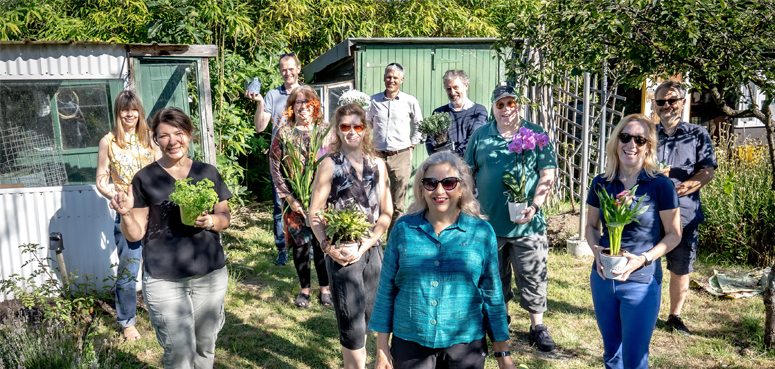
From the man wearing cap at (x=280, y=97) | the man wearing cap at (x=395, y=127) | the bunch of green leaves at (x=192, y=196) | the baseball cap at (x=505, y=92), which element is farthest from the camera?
the man wearing cap at (x=395, y=127)

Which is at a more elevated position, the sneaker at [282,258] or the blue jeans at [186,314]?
the blue jeans at [186,314]

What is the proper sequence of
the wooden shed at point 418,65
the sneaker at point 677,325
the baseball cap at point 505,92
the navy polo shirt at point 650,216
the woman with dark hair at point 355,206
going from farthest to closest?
the wooden shed at point 418,65, the sneaker at point 677,325, the baseball cap at point 505,92, the woman with dark hair at point 355,206, the navy polo shirt at point 650,216

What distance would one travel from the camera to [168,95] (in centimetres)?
557

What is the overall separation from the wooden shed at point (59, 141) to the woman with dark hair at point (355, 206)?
2.72 m

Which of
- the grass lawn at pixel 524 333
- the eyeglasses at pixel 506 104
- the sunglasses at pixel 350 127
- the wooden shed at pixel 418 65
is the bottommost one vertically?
the grass lawn at pixel 524 333

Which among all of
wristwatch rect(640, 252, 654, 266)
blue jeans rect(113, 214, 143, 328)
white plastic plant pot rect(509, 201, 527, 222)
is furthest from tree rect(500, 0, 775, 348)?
blue jeans rect(113, 214, 143, 328)

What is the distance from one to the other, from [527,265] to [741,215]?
336cm

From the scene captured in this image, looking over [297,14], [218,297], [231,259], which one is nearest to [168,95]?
[231,259]

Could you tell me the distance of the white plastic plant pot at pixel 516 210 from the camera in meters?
3.58

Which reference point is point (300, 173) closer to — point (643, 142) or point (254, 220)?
point (643, 142)

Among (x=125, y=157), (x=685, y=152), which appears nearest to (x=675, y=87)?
(x=685, y=152)

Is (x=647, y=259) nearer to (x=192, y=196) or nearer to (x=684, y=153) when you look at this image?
(x=684, y=153)

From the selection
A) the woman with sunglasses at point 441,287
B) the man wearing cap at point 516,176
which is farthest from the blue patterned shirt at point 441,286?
the man wearing cap at point 516,176

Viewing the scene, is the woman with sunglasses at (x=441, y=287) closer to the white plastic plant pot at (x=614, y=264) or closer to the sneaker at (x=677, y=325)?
the white plastic plant pot at (x=614, y=264)
